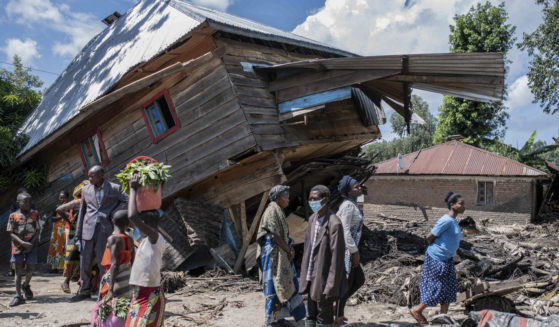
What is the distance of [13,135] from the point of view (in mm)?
12086

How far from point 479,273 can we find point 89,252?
6751 mm

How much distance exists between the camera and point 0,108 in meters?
12.4

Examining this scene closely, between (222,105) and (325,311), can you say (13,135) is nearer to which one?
(222,105)

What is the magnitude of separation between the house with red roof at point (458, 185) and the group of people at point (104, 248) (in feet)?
47.6

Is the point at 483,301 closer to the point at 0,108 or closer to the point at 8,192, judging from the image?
the point at 8,192

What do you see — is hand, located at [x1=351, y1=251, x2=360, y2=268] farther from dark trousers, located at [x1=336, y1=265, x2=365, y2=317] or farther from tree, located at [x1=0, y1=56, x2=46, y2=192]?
tree, located at [x1=0, y1=56, x2=46, y2=192]

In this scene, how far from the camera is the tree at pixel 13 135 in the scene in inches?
402

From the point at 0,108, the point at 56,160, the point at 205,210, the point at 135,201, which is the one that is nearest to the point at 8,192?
the point at 56,160

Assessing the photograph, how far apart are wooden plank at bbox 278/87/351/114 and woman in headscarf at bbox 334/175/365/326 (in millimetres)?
3084

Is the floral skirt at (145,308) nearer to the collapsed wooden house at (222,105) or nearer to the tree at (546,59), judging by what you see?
the collapsed wooden house at (222,105)

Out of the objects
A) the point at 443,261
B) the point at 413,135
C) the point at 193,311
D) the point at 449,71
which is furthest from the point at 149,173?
the point at 413,135

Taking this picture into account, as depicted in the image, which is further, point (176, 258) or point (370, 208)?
point (370, 208)

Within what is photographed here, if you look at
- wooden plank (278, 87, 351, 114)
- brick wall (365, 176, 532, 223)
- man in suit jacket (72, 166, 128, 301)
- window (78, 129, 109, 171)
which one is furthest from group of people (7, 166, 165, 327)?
brick wall (365, 176, 532, 223)

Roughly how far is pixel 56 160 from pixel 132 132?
3289 mm
